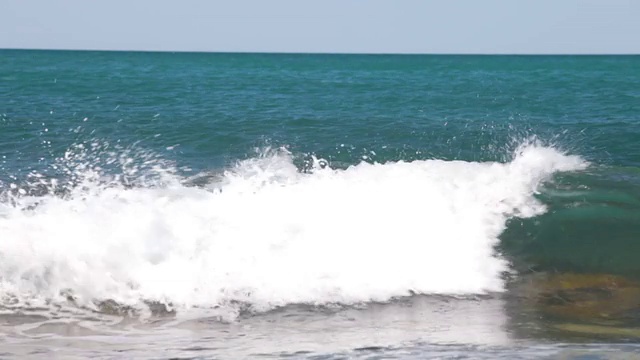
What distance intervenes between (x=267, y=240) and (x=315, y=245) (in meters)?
0.57

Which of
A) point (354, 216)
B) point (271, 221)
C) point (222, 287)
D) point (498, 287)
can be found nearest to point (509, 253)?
point (498, 287)

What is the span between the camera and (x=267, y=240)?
9859 millimetres

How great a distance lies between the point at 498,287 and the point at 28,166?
349 inches

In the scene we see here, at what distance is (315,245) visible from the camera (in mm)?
9836

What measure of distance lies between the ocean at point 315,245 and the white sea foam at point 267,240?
0.03m

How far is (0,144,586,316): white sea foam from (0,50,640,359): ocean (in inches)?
1.1

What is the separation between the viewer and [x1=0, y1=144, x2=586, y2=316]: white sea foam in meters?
8.72

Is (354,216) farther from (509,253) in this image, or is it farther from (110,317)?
(110,317)

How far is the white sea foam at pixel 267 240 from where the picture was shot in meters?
8.72

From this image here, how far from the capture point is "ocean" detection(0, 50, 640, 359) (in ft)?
23.9

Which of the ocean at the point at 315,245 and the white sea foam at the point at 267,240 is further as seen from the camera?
the white sea foam at the point at 267,240

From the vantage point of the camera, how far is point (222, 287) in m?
8.65

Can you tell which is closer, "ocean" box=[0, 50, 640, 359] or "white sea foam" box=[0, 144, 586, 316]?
"ocean" box=[0, 50, 640, 359]

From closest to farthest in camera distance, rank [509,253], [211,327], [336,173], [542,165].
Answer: [211,327] < [509,253] < [336,173] < [542,165]
